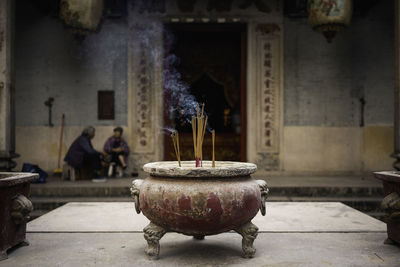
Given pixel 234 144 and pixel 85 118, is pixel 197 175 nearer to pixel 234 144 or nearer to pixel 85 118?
pixel 85 118

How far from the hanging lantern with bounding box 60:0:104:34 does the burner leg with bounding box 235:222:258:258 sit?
5.43m

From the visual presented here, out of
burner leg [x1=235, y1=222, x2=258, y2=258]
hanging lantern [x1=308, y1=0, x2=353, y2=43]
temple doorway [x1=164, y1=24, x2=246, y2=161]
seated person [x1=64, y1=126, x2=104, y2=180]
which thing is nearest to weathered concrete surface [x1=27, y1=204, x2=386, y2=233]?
burner leg [x1=235, y1=222, x2=258, y2=258]

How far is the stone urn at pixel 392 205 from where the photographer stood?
348 centimetres

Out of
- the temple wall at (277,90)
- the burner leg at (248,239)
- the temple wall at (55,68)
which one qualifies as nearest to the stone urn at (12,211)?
the burner leg at (248,239)

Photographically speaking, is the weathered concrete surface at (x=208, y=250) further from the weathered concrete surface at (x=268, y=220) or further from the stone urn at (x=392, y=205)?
the weathered concrete surface at (x=268, y=220)

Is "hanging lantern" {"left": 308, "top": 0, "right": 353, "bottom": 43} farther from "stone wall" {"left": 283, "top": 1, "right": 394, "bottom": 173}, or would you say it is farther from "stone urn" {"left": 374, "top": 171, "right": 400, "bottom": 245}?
"stone urn" {"left": 374, "top": 171, "right": 400, "bottom": 245}

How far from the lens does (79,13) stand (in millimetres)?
7262

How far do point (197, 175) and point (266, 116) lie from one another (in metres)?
5.53

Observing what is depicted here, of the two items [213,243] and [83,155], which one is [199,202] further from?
[83,155]

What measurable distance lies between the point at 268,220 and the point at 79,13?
16.4 feet

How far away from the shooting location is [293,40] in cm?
856

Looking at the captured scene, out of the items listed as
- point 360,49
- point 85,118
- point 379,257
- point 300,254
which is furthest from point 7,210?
point 360,49

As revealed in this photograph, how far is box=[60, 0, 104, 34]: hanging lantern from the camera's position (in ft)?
23.7

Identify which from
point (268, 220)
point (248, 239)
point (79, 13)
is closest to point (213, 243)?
point (248, 239)
